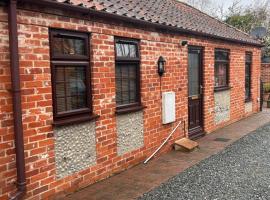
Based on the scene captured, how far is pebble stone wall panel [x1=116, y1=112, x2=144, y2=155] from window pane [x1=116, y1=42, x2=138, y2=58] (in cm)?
113

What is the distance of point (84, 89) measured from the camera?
5707 millimetres

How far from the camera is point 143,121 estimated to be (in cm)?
707

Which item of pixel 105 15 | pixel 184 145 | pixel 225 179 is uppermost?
pixel 105 15

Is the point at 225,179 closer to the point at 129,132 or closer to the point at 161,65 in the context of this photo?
the point at 129,132

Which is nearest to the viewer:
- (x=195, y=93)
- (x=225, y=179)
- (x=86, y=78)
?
(x=86, y=78)

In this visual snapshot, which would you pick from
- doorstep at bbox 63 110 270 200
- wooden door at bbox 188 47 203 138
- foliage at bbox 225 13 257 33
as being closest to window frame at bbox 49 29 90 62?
doorstep at bbox 63 110 270 200

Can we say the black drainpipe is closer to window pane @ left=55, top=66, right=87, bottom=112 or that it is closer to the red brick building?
the red brick building

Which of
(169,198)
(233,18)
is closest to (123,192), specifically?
(169,198)

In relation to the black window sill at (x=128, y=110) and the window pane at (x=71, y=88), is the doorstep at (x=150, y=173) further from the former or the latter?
the window pane at (x=71, y=88)

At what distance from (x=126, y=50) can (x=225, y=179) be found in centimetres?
294

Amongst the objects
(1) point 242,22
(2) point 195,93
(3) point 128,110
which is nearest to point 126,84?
(3) point 128,110

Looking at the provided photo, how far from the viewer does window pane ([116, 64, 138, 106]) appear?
6.53 m

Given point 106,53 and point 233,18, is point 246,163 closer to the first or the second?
point 106,53

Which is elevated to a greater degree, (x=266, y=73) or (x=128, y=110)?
(x=266, y=73)
